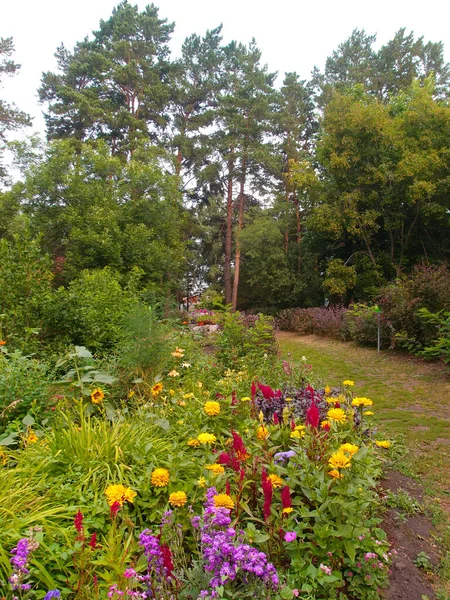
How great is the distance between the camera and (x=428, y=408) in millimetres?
4074

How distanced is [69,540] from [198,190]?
21.5 metres

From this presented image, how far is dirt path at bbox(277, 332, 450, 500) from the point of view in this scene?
2.70m

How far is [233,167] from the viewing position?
1969cm

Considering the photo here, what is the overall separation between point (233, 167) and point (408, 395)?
56.8 feet

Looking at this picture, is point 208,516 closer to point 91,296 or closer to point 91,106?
point 91,296

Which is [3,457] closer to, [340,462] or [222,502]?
[222,502]

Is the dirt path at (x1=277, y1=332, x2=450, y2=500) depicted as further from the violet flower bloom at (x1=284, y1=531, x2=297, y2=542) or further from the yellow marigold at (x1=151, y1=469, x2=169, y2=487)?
the yellow marigold at (x1=151, y1=469, x2=169, y2=487)

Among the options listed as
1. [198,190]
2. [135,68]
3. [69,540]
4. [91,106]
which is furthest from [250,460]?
[198,190]

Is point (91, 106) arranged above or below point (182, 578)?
above

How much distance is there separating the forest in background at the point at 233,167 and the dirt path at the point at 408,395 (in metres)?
3.08

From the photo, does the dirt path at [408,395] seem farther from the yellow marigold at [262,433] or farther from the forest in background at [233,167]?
the forest in background at [233,167]

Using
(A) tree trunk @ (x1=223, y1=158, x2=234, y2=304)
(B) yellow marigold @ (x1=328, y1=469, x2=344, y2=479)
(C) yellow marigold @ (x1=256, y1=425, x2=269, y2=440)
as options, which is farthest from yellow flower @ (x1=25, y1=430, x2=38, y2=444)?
(A) tree trunk @ (x1=223, y1=158, x2=234, y2=304)

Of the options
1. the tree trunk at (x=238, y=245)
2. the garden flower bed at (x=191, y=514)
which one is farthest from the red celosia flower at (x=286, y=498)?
the tree trunk at (x=238, y=245)

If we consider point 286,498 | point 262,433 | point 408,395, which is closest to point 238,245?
point 408,395
